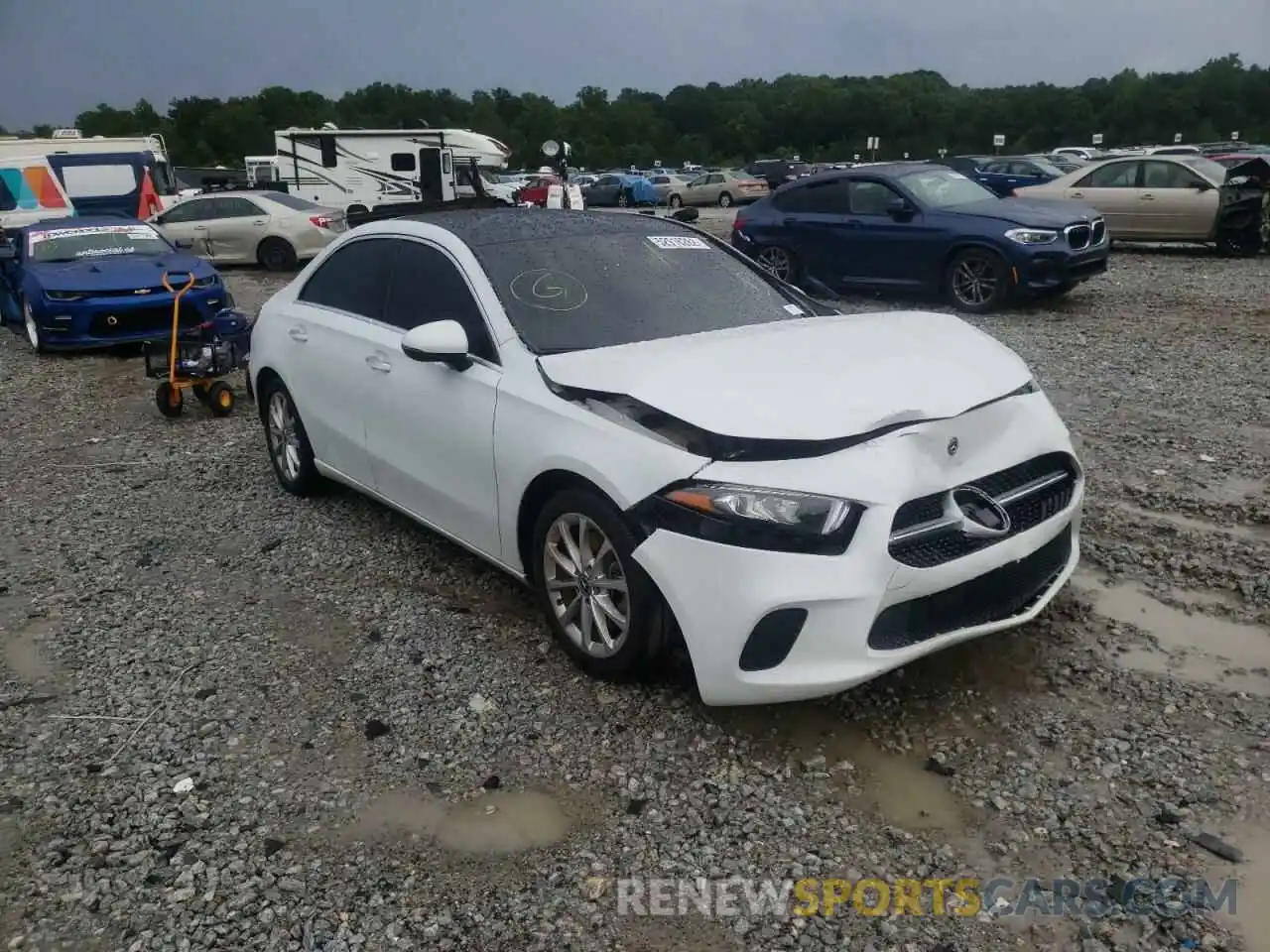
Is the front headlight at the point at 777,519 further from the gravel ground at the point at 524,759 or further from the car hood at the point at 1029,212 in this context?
the car hood at the point at 1029,212

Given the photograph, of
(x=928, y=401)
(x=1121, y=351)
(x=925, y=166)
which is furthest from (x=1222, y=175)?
(x=928, y=401)

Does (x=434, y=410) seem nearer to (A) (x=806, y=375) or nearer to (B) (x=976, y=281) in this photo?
(A) (x=806, y=375)

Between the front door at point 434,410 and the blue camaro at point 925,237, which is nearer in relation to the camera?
the front door at point 434,410

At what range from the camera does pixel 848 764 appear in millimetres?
3229

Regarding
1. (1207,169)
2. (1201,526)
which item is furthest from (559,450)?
(1207,169)

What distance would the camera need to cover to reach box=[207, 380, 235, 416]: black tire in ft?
26.5

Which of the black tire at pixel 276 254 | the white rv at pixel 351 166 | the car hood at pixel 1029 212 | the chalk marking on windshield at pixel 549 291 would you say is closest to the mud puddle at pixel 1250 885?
the chalk marking on windshield at pixel 549 291

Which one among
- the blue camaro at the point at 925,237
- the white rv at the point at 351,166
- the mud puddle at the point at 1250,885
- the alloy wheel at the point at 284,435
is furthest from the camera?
the white rv at the point at 351,166

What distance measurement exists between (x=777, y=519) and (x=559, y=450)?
34.1 inches

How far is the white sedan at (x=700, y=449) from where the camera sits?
3.08 metres

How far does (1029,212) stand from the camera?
1115 centimetres

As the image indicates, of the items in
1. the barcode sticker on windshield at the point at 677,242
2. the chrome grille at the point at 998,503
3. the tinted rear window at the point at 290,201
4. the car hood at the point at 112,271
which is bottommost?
the car hood at the point at 112,271

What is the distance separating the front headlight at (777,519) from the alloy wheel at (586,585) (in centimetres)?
44

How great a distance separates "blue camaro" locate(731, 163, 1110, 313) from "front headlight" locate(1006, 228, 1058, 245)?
0.03ft
